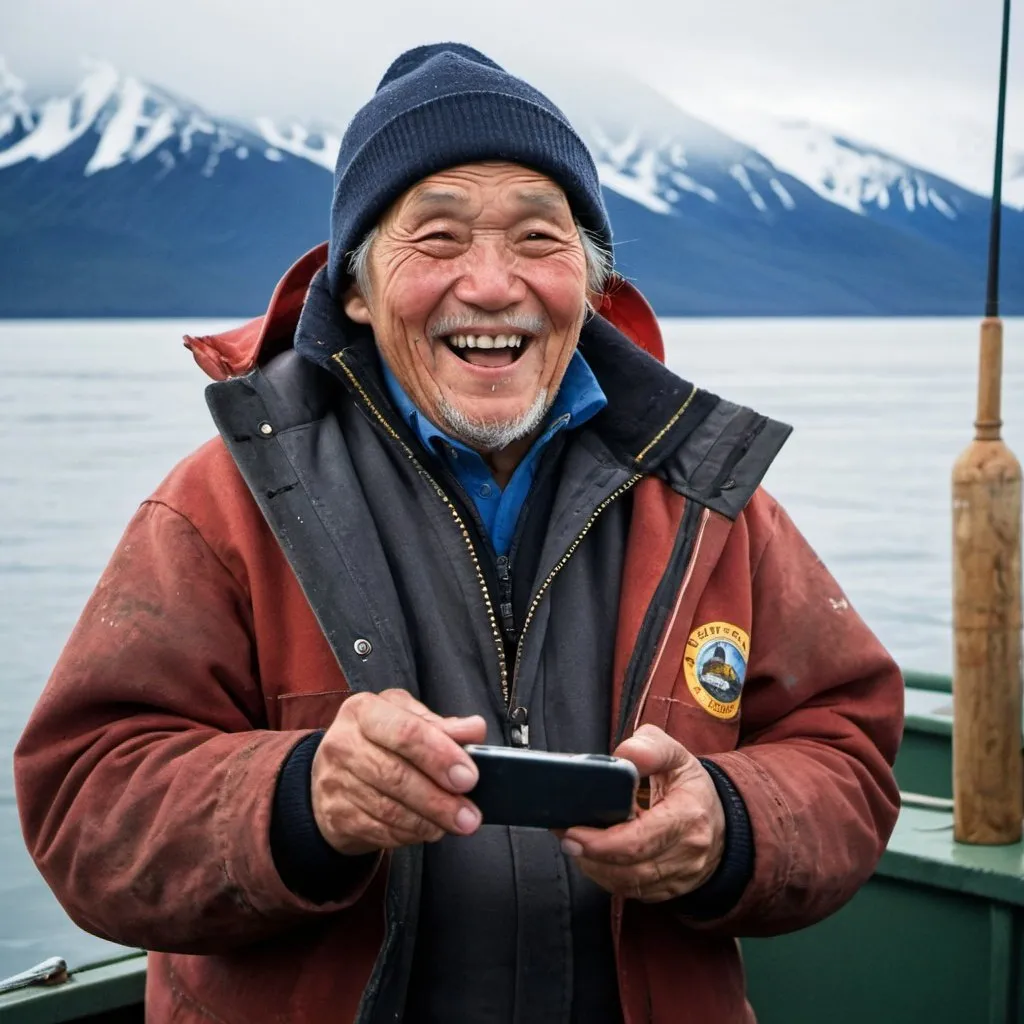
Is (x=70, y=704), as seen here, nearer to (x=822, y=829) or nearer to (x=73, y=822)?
(x=73, y=822)

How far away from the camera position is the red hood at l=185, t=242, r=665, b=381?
192 cm

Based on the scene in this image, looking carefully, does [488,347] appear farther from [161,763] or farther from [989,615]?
[989,615]

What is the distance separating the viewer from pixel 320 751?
151 cm

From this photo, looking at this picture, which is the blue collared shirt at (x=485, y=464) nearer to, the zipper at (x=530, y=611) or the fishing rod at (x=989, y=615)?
the zipper at (x=530, y=611)

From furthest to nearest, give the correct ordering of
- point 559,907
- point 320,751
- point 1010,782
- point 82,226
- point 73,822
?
point 82,226 → point 1010,782 → point 559,907 → point 73,822 → point 320,751

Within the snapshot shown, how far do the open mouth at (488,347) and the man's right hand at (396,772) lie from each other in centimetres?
61

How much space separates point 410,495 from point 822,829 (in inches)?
26.8

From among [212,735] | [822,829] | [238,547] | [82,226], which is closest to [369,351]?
[238,547]

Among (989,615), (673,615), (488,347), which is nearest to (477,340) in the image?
(488,347)

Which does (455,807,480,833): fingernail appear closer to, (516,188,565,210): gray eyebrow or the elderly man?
the elderly man

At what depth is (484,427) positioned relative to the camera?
1.91 metres

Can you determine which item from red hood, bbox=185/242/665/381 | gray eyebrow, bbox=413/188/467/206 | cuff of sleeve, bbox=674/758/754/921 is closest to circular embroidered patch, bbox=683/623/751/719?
cuff of sleeve, bbox=674/758/754/921

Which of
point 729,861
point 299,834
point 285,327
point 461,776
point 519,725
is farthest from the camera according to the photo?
point 285,327

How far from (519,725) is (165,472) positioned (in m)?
29.5
